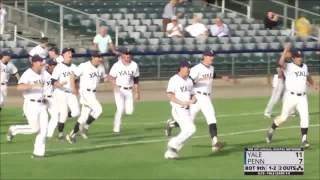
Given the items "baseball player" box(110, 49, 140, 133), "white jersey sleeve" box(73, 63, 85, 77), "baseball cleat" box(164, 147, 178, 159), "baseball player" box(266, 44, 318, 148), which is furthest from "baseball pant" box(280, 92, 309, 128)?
"white jersey sleeve" box(73, 63, 85, 77)

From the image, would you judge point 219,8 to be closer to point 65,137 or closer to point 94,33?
point 94,33

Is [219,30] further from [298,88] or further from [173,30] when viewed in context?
[298,88]

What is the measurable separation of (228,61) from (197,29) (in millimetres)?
2398

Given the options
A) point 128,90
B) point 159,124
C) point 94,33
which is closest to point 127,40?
point 94,33

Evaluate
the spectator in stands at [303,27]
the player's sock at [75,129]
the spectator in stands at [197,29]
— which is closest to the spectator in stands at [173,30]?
the spectator in stands at [197,29]

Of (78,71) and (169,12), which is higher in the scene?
(169,12)

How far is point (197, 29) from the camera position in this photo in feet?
91.4

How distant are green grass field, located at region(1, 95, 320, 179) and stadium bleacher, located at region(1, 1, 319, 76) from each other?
4.59 meters

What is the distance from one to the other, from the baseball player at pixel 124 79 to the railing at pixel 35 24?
29.3 ft

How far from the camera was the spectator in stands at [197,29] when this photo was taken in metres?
27.7

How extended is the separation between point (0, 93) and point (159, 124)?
150 inches

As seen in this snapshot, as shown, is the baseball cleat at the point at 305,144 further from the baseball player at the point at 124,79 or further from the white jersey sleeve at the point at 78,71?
the white jersey sleeve at the point at 78,71
